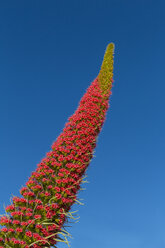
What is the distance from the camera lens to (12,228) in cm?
806

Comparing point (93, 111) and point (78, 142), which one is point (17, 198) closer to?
point (78, 142)

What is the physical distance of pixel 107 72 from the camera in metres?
13.7

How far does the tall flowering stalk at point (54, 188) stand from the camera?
26.3 ft

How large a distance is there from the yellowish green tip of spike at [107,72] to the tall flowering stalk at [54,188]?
1.62 m

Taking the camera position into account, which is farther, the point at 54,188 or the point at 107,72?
the point at 107,72

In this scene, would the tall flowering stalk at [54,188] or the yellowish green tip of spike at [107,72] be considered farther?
the yellowish green tip of spike at [107,72]

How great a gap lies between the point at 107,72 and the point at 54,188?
713cm

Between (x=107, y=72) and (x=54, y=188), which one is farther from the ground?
(x=107, y=72)

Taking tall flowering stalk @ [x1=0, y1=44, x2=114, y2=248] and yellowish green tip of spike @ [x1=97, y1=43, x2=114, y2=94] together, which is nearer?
tall flowering stalk @ [x1=0, y1=44, x2=114, y2=248]

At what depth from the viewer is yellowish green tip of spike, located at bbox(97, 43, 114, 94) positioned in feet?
43.3

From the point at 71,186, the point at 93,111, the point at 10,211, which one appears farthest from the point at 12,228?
the point at 93,111

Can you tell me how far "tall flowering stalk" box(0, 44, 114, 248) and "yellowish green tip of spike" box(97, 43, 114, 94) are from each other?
162cm

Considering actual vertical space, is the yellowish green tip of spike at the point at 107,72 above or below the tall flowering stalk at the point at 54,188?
above

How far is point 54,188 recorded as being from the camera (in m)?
8.87
